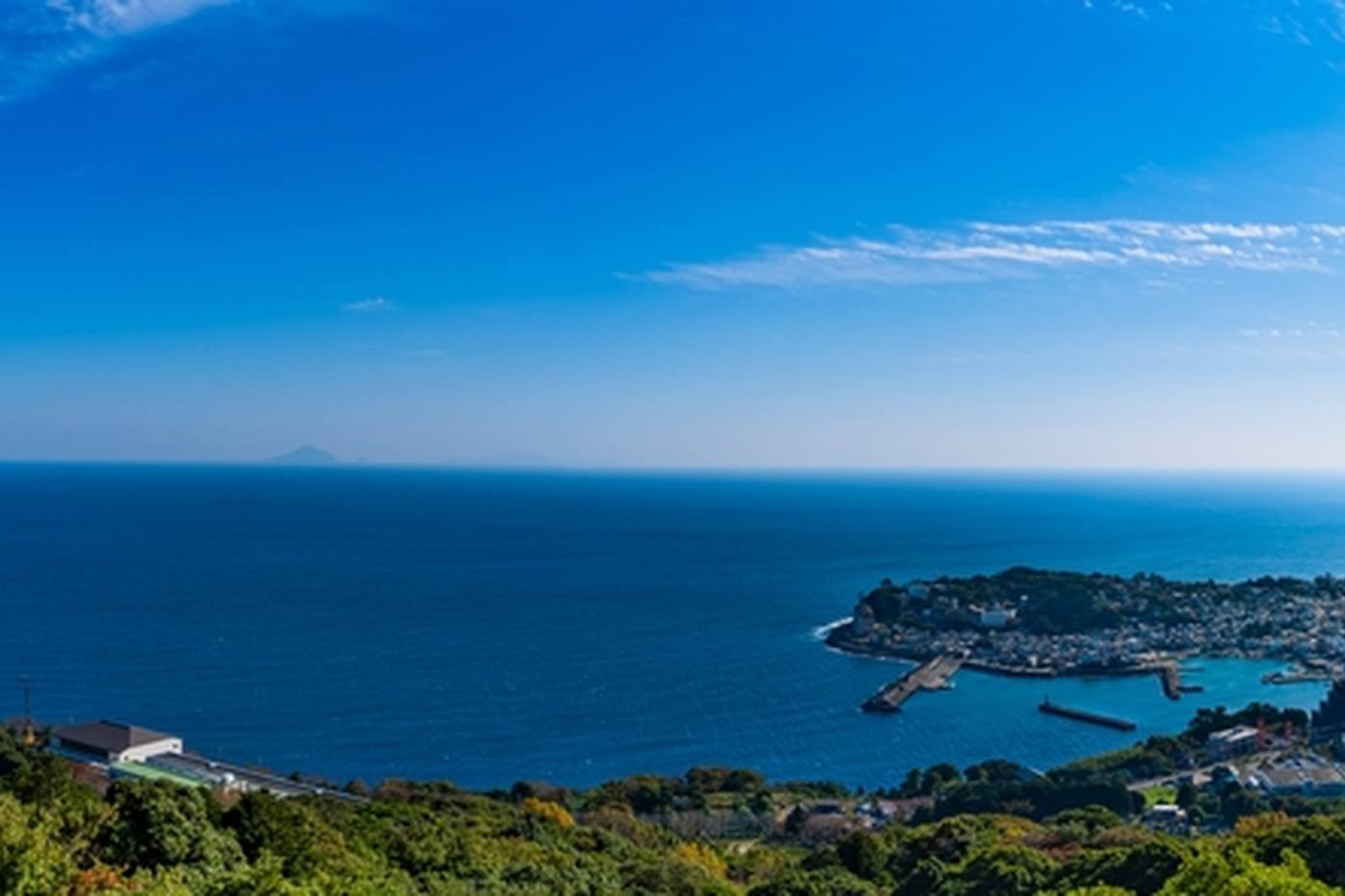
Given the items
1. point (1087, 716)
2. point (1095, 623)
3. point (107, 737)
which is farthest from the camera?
point (1095, 623)

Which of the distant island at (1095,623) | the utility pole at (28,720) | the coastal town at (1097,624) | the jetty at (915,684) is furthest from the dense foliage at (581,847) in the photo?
the distant island at (1095,623)

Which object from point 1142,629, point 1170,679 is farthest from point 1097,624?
point 1170,679

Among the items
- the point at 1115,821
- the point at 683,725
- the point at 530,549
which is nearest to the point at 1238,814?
the point at 1115,821

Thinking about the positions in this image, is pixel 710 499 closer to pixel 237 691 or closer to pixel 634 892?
pixel 237 691

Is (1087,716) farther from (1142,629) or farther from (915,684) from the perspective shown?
(1142,629)

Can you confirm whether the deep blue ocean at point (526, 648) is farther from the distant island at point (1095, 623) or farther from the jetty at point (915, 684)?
the distant island at point (1095, 623)

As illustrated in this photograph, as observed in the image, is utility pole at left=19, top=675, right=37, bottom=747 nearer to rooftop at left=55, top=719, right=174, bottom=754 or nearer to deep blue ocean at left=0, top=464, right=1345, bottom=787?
deep blue ocean at left=0, top=464, right=1345, bottom=787
